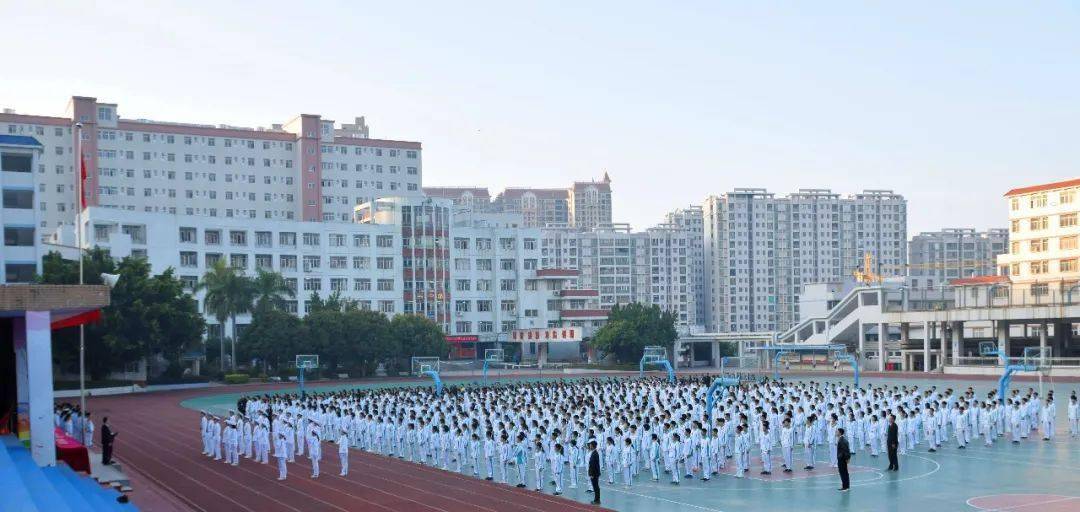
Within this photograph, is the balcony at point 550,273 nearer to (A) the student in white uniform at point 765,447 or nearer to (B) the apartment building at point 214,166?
(B) the apartment building at point 214,166

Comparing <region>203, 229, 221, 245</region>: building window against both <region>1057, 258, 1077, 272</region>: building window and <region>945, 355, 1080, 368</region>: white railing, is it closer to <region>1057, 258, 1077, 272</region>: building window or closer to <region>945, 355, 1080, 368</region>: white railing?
<region>945, 355, 1080, 368</region>: white railing

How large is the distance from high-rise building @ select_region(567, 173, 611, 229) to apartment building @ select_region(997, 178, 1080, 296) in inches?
3809

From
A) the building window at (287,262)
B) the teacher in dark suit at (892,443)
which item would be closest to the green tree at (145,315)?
the building window at (287,262)

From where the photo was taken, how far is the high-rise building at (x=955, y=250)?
442ft

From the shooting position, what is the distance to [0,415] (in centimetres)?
1884

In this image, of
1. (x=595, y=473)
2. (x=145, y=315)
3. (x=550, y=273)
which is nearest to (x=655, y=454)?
(x=595, y=473)

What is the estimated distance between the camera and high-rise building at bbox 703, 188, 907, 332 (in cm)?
12225

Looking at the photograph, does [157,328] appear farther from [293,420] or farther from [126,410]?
[293,420]

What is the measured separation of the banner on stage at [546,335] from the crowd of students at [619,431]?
34635 millimetres

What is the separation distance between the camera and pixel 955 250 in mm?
139125

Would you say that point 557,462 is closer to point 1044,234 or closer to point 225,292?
point 225,292

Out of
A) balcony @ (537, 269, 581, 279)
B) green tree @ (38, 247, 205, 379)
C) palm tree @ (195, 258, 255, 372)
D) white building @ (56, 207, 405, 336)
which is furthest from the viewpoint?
balcony @ (537, 269, 581, 279)

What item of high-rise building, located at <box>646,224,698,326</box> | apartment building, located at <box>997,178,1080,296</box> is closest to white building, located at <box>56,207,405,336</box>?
apartment building, located at <box>997,178,1080,296</box>

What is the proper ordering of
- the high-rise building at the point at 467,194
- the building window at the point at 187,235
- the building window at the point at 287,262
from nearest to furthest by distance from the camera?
the building window at the point at 187,235
the building window at the point at 287,262
the high-rise building at the point at 467,194
